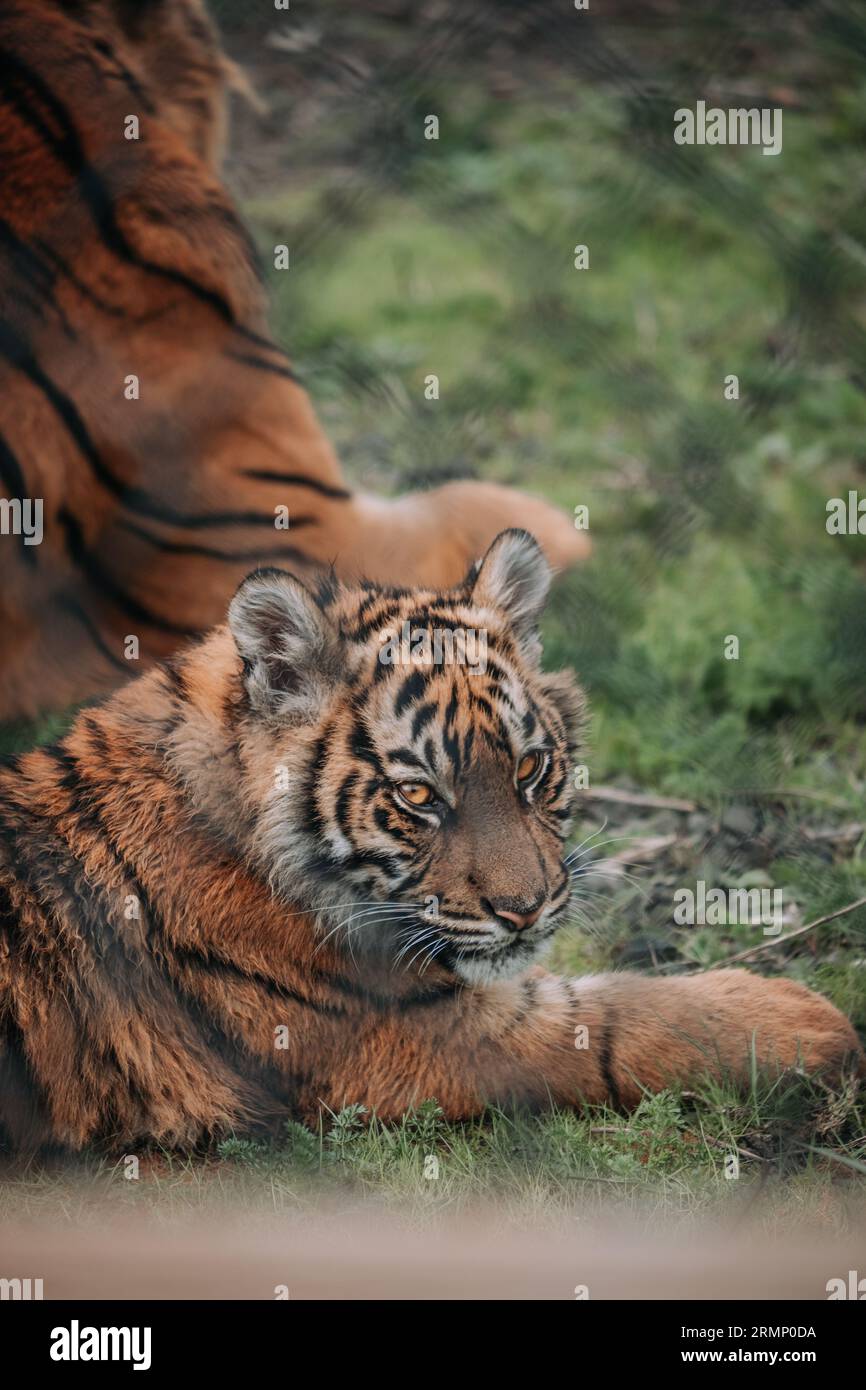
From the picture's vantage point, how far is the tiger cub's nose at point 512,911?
8.50 ft

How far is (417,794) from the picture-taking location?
105 inches

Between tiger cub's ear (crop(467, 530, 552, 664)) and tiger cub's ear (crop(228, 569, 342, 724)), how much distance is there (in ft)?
0.96

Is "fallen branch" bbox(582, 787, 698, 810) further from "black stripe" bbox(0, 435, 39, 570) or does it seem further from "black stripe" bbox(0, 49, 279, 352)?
"black stripe" bbox(0, 49, 279, 352)

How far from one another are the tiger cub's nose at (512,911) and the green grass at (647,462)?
0.34 m

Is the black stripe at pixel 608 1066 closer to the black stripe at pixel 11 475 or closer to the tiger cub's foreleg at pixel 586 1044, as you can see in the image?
the tiger cub's foreleg at pixel 586 1044

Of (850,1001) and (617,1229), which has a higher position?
(850,1001)

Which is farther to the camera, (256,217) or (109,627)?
(256,217)

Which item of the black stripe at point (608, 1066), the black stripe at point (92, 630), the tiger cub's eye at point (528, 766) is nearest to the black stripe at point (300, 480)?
the black stripe at point (92, 630)

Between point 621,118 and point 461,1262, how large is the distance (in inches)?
160

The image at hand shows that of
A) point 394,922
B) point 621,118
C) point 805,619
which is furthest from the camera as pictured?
point 621,118

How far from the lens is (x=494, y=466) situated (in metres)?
4.81

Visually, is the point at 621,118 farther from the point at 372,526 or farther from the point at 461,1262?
the point at 461,1262

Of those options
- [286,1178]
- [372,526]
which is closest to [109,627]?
[372,526]

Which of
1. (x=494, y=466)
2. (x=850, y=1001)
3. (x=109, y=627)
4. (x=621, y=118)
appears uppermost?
(x=621, y=118)
